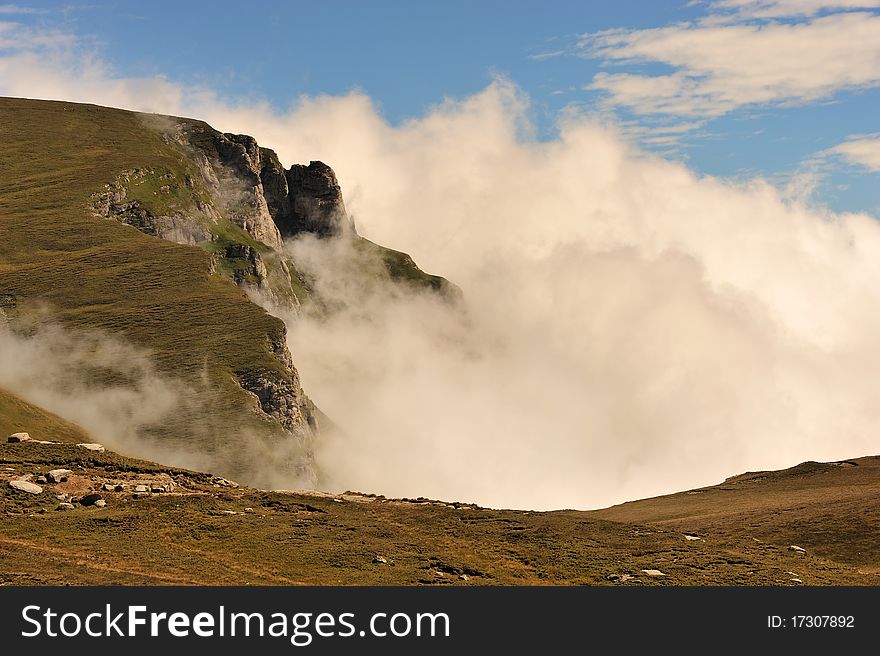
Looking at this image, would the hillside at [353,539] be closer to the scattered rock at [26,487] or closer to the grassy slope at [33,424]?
the scattered rock at [26,487]

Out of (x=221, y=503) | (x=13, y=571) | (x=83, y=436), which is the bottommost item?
(x=13, y=571)

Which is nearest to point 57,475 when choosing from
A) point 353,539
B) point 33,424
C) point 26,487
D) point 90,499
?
point 26,487

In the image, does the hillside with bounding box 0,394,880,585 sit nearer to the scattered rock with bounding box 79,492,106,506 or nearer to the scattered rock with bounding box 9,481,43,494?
the scattered rock with bounding box 9,481,43,494

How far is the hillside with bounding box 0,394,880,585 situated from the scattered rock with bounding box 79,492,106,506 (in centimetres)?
67

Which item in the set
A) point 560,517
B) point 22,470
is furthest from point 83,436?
point 560,517

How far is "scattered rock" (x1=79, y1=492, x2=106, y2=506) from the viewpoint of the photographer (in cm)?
7712

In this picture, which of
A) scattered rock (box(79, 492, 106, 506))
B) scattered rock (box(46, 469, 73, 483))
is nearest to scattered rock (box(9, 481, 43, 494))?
scattered rock (box(46, 469, 73, 483))

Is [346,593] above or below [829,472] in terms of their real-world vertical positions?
below

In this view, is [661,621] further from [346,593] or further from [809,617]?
[346,593]

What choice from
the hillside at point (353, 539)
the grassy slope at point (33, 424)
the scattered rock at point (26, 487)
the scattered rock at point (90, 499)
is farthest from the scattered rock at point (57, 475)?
the grassy slope at point (33, 424)

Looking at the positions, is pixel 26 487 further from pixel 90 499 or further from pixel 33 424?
pixel 33 424

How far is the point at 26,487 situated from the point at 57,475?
4.98 metres

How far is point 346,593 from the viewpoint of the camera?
50188 millimetres

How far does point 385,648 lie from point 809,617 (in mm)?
25892
